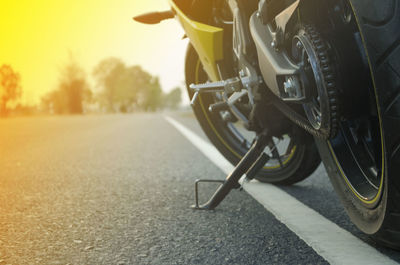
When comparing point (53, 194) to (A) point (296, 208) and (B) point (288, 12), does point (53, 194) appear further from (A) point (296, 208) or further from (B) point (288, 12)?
(B) point (288, 12)

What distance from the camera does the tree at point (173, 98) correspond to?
15588cm

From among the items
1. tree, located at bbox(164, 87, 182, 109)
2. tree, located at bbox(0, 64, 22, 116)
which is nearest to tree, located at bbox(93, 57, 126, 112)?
tree, located at bbox(0, 64, 22, 116)

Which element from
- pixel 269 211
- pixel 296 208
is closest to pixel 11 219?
pixel 269 211

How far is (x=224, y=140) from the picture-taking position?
303 cm

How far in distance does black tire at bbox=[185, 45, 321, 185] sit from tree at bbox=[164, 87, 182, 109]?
152 m

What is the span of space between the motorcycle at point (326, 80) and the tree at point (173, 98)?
153 m

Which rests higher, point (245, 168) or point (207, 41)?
point (207, 41)

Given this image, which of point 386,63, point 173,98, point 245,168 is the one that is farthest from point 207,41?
point 173,98

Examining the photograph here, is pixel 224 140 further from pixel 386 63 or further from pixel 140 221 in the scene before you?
pixel 386 63

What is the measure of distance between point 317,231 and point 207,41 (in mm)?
1029

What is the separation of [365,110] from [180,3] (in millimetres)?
1267

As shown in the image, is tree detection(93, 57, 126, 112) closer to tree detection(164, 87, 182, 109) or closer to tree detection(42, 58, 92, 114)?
tree detection(42, 58, 92, 114)

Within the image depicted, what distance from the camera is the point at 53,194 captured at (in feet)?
8.79

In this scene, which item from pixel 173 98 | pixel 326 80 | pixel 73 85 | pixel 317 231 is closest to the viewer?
pixel 326 80
